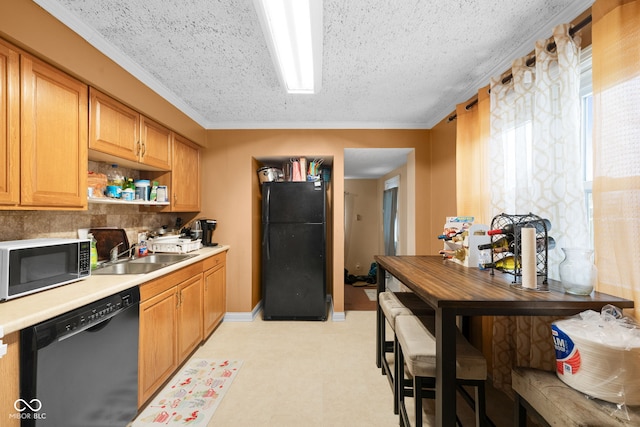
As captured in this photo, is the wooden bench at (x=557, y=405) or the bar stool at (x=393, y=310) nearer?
the wooden bench at (x=557, y=405)

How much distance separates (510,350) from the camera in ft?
5.76

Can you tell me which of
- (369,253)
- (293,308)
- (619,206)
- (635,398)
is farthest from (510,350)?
(369,253)

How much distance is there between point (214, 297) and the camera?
2.81 meters

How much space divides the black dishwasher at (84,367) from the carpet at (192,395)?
0.20 metres

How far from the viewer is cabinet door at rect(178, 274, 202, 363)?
212cm

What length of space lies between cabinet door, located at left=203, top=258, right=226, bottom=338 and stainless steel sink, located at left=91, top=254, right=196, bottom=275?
40cm

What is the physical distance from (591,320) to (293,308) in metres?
2.70

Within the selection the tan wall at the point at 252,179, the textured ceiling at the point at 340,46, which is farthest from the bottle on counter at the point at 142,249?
the textured ceiling at the point at 340,46

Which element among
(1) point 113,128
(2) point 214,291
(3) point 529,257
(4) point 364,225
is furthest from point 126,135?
(4) point 364,225

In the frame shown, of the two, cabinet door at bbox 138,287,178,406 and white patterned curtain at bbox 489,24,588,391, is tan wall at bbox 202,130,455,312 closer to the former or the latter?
cabinet door at bbox 138,287,178,406

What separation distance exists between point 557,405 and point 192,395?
2.14 meters

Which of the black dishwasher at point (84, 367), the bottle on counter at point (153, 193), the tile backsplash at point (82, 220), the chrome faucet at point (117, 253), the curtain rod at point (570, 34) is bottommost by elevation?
the black dishwasher at point (84, 367)

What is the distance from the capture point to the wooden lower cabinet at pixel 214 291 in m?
2.60

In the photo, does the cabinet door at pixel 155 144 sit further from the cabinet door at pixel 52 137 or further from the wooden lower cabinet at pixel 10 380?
the wooden lower cabinet at pixel 10 380
